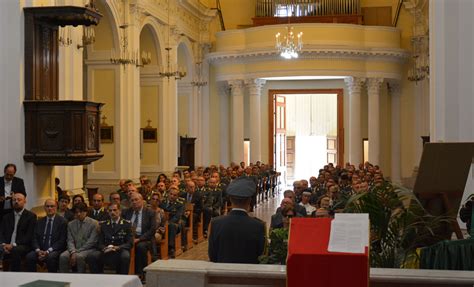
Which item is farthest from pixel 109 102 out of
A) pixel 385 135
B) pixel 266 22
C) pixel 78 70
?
pixel 385 135

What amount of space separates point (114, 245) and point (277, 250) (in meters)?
4.27

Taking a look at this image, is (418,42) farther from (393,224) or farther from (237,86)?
(393,224)

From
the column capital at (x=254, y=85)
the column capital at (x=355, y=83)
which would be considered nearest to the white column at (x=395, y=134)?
the column capital at (x=355, y=83)

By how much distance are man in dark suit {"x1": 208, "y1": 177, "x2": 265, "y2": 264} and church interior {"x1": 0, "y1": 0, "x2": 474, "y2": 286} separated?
4.79 metres

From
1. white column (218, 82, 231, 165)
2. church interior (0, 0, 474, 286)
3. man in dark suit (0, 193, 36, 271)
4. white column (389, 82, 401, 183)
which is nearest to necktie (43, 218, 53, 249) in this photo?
man in dark suit (0, 193, 36, 271)

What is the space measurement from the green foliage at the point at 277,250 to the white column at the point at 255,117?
67.7 feet

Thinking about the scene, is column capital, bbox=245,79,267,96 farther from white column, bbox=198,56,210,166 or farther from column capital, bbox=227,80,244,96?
white column, bbox=198,56,210,166

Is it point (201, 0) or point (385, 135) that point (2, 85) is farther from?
point (385, 135)

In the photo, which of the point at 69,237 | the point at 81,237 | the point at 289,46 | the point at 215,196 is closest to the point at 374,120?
the point at 289,46

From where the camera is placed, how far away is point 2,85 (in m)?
10.5

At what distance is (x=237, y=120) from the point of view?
88.0 ft

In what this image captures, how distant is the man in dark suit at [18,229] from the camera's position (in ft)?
30.7

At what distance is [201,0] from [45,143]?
717 inches

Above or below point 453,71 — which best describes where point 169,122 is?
below
